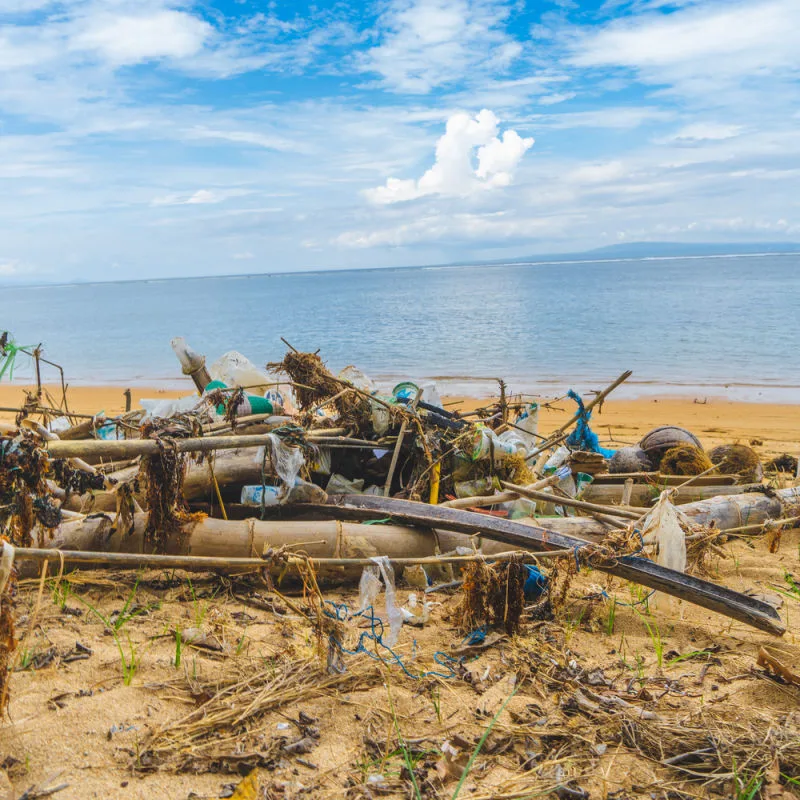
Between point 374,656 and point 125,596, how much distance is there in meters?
1.40

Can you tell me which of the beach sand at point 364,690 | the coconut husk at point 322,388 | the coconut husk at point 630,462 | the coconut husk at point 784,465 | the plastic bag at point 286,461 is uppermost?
the coconut husk at point 322,388

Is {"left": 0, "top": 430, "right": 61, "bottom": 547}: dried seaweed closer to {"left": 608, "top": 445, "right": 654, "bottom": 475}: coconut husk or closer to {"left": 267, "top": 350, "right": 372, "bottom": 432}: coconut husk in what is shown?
{"left": 267, "top": 350, "right": 372, "bottom": 432}: coconut husk

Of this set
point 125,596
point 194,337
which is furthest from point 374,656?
point 194,337

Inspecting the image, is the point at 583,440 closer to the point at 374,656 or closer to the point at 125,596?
the point at 374,656

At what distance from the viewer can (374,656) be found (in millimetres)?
3068

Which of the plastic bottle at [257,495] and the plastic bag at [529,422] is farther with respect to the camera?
the plastic bag at [529,422]

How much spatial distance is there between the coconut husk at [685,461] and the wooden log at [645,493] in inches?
4.8

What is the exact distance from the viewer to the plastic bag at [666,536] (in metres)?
3.39

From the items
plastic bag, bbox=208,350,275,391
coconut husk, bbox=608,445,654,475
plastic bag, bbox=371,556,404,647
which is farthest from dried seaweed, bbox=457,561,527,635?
plastic bag, bbox=208,350,275,391

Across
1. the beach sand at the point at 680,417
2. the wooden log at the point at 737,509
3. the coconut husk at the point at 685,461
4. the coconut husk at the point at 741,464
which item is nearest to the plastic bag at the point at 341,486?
the wooden log at the point at 737,509

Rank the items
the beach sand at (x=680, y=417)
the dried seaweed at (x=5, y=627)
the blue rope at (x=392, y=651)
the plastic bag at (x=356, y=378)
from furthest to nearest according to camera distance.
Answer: the beach sand at (x=680, y=417) → the plastic bag at (x=356, y=378) → the blue rope at (x=392, y=651) → the dried seaweed at (x=5, y=627)

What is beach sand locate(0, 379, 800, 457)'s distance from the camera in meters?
9.51

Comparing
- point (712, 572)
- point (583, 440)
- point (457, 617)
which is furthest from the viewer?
point (583, 440)

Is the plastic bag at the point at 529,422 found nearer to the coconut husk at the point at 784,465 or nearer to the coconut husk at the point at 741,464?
the coconut husk at the point at 741,464
